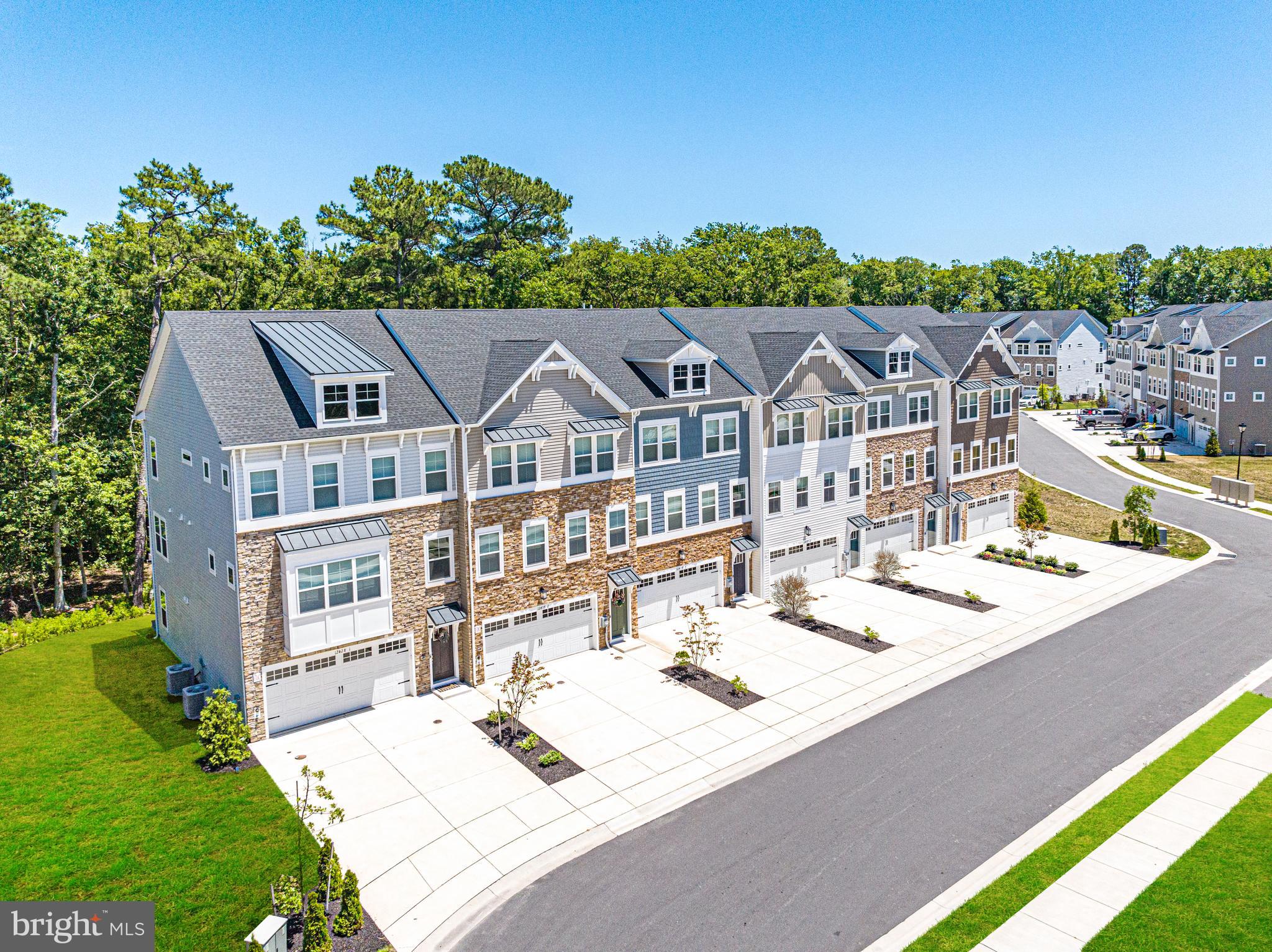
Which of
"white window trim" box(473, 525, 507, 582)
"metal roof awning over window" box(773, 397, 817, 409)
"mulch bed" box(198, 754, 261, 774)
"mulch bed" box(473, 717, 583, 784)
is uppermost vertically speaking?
"metal roof awning over window" box(773, 397, 817, 409)

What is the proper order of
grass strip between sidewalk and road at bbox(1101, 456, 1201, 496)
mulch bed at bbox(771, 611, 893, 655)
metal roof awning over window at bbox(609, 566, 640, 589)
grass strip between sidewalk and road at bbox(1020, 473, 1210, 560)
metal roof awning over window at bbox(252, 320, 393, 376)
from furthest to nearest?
1. grass strip between sidewalk and road at bbox(1101, 456, 1201, 496)
2. grass strip between sidewalk and road at bbox(1020, 473, 1210, 560)
3. mulch bed at bbox(771, 611, 893, 655)
4. metal roof awning over window at bbox(609, 566, 640, 589)
5. metal roof awning over window at bbox(252, 320, 393, 376)

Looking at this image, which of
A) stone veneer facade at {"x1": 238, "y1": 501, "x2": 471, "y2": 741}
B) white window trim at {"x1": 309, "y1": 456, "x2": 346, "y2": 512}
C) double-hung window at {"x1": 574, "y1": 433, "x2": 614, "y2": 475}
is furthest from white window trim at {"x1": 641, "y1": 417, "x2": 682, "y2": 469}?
white window trim at {"x1": 309, "y1": 456, "x2": 346, "y2": 512}

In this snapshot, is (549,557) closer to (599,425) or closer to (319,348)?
(599,425)

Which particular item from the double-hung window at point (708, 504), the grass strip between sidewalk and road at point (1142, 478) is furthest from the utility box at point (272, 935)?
the grass strip between sidewalk and road at point (1142, 478)

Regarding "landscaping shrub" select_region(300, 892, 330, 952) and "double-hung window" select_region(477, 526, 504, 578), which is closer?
"landscaping shrub" select_region(300, 892, 330, 952)

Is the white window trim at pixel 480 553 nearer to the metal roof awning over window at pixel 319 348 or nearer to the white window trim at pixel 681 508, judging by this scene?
the metal roof awning over window at pixel 319 348

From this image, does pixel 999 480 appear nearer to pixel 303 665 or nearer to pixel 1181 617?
pixel 1181 617

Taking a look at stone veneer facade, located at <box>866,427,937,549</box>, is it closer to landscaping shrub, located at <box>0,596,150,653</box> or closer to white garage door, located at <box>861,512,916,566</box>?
white garage door, located at <box>861,512,916,566</box>

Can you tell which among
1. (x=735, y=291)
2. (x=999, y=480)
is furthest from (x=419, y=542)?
(x=735, y=291)
